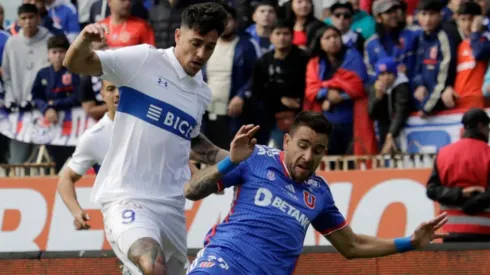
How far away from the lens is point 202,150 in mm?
8852

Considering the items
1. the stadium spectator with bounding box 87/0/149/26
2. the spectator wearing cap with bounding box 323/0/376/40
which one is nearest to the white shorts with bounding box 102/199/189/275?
the spectator wearing cap with bounding box 323/0/376/40

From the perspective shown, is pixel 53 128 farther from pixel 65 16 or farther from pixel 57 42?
pixel 65 16

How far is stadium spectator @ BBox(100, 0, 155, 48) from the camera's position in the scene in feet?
47.5

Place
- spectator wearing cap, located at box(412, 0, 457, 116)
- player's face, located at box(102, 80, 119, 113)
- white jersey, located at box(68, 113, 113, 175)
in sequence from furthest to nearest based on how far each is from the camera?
spectator wearing cap, located at box(412, 0, 457, 116) → white jersey, located at box(68, 113, 113, 175) → player's face, located at box(102, 80, 119, 113)

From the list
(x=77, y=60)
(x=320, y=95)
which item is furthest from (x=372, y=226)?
(x=77, y=60)

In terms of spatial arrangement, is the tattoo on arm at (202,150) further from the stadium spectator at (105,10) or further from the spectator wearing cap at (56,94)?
the stadium spectator at (105,10)

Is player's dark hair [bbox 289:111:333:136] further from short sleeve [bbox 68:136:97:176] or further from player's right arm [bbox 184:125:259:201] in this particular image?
short sleeve [bbox 68:136:97:176]

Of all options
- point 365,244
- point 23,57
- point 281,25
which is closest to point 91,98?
point 23,57

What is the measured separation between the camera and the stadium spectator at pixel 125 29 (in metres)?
14.5

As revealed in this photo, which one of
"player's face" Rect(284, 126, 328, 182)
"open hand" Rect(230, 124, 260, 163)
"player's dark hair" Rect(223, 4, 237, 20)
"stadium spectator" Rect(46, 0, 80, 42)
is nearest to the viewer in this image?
"open hand" Rect(230, 124, 260, 163)

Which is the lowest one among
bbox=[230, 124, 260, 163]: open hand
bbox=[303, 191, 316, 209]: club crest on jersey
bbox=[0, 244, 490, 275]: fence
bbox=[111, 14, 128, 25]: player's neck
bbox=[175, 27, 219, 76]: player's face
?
bbox=[0, 244, 490, 275]: fence

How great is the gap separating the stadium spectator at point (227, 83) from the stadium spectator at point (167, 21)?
0.64 meters

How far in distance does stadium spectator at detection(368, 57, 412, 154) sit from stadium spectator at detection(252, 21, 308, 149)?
2.70 ft

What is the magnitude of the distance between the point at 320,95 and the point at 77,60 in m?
6.57
